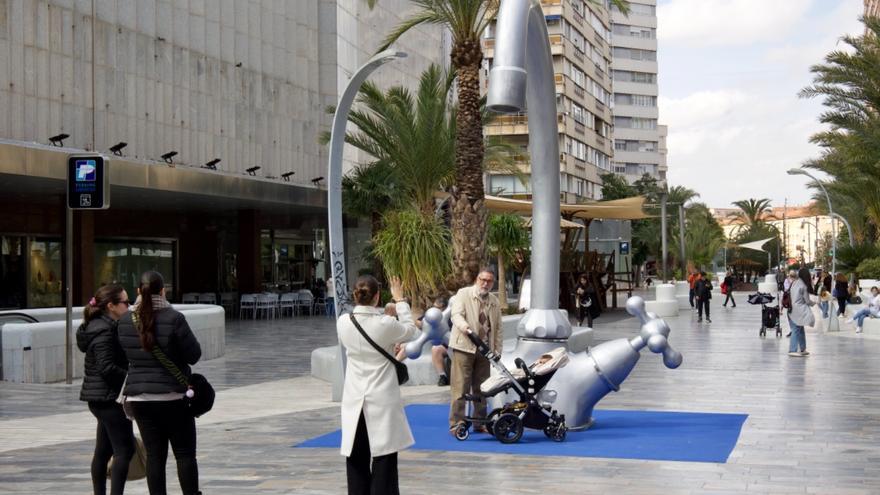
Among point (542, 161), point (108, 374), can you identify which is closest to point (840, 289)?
point (542, 161)

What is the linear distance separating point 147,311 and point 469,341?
444 cm

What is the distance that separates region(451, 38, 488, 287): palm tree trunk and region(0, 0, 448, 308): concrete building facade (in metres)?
9.66

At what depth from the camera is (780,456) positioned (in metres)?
9.62

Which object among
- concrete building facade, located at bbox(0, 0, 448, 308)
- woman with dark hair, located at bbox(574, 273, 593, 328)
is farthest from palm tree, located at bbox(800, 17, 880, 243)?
concrete building facade, located at bbox(0, 0, 448, 308)

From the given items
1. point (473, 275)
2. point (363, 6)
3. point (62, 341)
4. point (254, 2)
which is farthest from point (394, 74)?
point (62, 341)

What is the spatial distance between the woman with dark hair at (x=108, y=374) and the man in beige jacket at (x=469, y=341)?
3.89m

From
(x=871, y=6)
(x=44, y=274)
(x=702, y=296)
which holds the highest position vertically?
(x=871, y=6)

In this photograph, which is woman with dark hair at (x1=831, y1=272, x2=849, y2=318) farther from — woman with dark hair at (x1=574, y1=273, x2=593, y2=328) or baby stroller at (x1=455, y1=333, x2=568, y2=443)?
baby stroller at (x1=455, y1=333, x2=568, y2=443)

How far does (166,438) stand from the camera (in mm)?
7008

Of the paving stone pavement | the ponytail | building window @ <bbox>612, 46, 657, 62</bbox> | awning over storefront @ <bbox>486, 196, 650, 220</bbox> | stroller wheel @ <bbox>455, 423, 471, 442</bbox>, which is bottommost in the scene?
the paving stone pavement

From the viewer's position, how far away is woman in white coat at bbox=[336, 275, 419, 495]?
6707 millimetres

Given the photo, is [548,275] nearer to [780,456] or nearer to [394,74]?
[780,456]

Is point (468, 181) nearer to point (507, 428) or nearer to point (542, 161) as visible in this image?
point (542, 161)

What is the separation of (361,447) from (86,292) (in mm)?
24604
